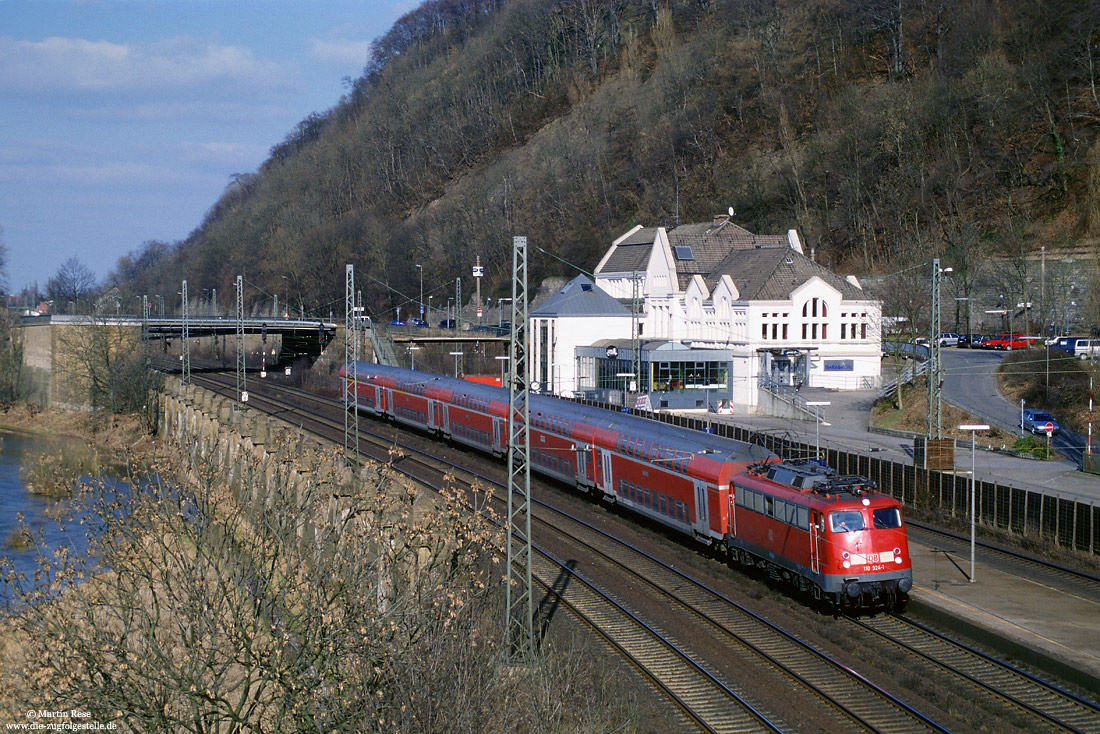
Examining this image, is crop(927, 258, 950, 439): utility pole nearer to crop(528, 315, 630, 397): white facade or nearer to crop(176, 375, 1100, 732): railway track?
crop(176, 375, 1100, 732): railway track

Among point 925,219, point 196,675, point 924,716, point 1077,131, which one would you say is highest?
point 1077,131

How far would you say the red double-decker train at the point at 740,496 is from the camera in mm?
20391

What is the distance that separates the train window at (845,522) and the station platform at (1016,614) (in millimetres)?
2857

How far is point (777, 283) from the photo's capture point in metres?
60.8

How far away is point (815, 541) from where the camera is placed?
20.7 metres

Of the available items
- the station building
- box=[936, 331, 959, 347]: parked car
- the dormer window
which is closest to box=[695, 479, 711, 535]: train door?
the station building

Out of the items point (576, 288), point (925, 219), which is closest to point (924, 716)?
point (576, 288)

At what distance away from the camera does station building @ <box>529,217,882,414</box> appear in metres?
57.2

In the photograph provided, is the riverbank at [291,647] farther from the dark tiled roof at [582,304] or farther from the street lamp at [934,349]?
the dark tiled roof at [582,304]

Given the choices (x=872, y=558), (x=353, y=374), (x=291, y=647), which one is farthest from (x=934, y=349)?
(x=291, y=647)

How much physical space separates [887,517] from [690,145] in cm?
8645

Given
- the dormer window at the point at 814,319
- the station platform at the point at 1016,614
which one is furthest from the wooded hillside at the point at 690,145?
the station platform at the point at 1016,614

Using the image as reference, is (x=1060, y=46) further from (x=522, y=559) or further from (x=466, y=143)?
(x=466, y=143)

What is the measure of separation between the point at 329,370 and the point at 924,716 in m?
77.3
